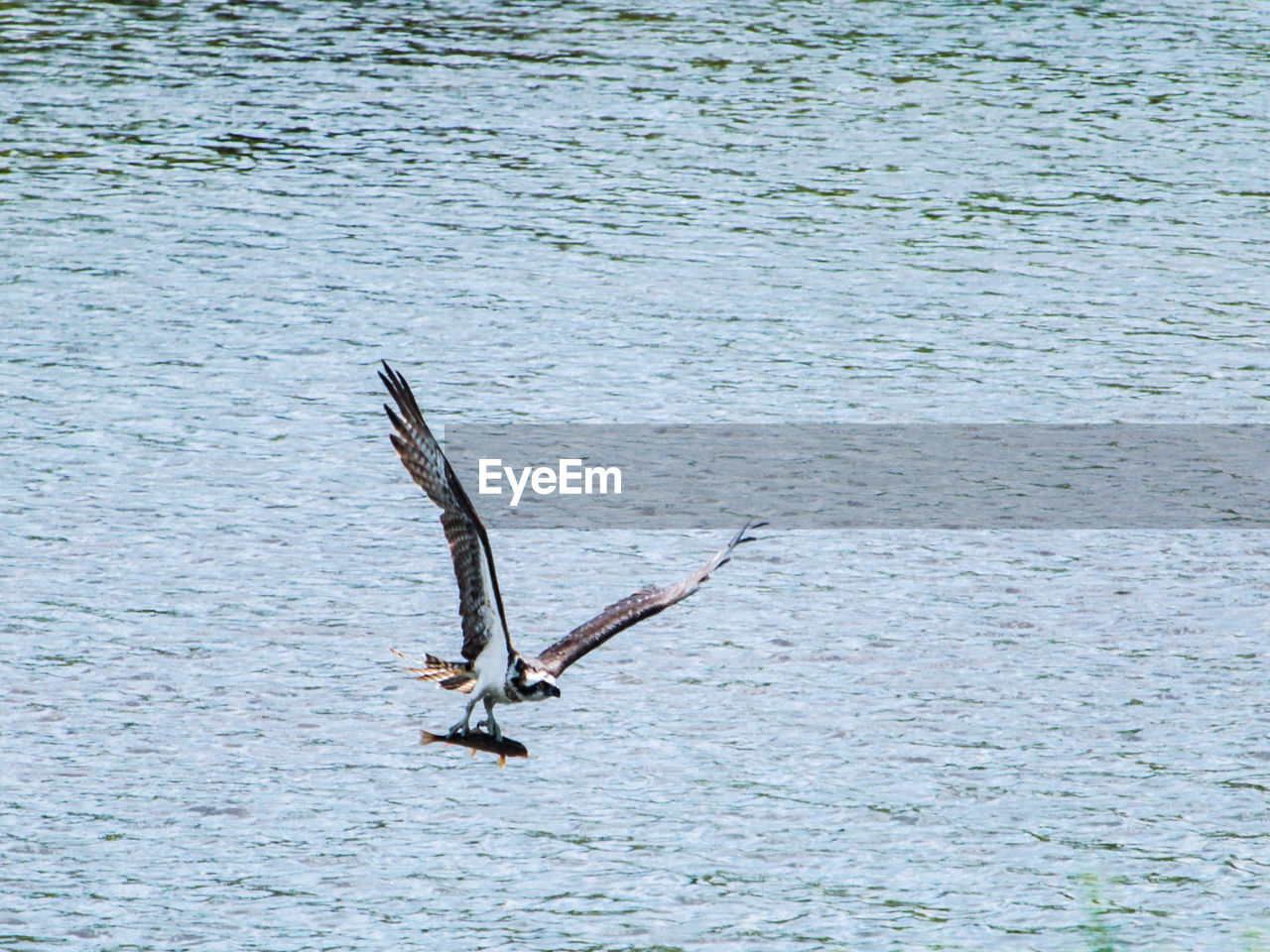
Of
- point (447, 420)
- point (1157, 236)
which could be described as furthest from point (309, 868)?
point (1157, 236)

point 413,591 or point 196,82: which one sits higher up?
point 196,82

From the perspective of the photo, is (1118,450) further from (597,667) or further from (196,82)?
(196,82)

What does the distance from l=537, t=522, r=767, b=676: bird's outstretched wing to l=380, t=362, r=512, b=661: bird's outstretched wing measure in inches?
5.0

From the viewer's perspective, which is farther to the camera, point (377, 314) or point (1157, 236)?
point (1157, 236)

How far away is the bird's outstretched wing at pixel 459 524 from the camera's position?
13.1 feet

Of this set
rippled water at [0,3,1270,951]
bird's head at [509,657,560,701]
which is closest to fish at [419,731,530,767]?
bird's head at [509,657,560,701]

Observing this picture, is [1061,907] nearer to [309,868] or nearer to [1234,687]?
[1234,687]

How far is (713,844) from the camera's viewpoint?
478cm

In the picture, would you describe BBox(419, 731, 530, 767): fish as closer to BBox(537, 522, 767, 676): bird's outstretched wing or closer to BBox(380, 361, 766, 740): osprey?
BBox(380, 361, 766, 740): osprey

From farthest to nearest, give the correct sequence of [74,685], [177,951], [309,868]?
[74,685]
[309,868]
[177,951]

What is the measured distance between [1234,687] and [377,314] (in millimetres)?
3789

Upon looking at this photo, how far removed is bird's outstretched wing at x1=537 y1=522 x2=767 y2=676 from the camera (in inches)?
169

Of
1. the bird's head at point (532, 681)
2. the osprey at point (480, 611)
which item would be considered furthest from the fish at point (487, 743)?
the bird's head at point (532, 681)

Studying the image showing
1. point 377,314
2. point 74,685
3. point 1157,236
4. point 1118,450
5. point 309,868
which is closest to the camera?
point 309,868
